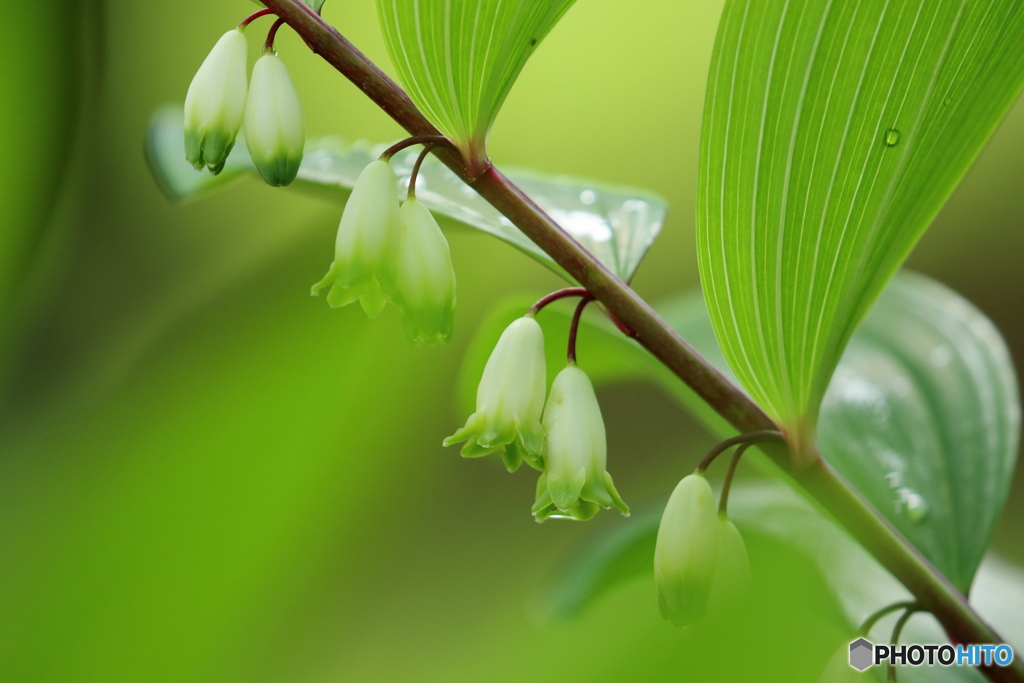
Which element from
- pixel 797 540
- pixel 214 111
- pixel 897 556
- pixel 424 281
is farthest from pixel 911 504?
pixel 214 111

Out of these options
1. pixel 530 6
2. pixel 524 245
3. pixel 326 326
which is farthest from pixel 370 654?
pixel 530 6

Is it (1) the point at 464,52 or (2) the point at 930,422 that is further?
(2) the point at 930,422

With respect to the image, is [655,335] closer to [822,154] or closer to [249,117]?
[822,154]

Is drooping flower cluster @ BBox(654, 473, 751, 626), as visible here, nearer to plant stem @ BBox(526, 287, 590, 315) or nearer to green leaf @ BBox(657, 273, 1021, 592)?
plant stem @ BBox(526, 287, 590, 315)

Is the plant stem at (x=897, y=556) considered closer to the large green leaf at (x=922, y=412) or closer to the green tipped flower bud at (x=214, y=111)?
the large green leaf at (x=922, y=412)

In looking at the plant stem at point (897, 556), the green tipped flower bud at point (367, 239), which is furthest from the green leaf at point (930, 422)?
the green tipped flower bud at point (367, 239)

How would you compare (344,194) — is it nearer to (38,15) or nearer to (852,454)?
(852,454)

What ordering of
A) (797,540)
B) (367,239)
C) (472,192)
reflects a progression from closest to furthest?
(367,239) < (472,192) < (797,540)
